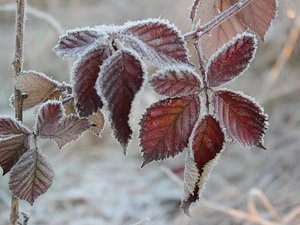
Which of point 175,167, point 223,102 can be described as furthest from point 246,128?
point 175,167

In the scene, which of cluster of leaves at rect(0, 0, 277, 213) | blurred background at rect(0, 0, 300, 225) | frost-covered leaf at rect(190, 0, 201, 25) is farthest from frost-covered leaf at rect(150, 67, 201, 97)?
blurred background at rect(0, 0, 300, 225)

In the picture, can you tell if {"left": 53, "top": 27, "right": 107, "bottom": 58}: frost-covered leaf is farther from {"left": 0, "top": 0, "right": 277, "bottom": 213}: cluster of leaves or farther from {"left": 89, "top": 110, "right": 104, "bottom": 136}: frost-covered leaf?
{"left": 89, "top": 110, "right": 104, "bottom": 136}: frost-covered leaf

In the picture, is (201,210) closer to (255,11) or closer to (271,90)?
(271,90)

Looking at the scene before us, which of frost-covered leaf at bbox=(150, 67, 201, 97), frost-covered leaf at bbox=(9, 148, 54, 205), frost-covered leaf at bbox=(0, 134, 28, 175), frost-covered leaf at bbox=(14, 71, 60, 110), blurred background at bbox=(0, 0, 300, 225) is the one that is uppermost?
blurred background at bbox=(0, 0, 300, 225)

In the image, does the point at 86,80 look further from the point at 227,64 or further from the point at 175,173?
the point at 175,173

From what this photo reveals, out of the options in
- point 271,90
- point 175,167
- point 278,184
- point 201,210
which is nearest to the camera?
point 201,210

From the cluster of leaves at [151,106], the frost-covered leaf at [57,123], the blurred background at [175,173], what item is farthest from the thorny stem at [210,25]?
the blurred background at [175,173]

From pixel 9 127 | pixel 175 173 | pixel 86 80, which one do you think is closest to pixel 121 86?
pixel 86 80
